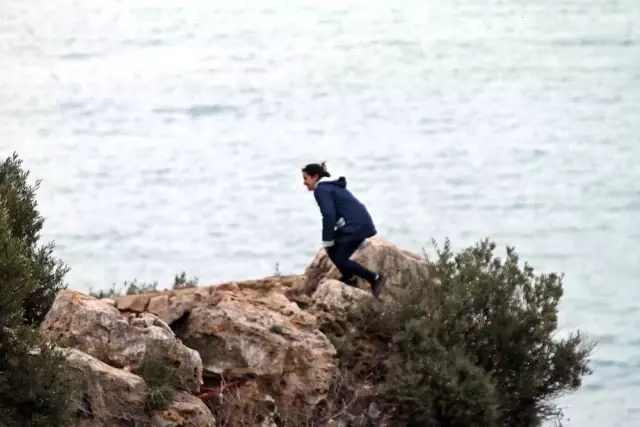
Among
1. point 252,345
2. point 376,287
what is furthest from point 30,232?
point 376,287

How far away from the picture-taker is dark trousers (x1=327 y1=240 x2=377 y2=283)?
1738 centimetres

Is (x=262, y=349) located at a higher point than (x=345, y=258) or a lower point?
lower

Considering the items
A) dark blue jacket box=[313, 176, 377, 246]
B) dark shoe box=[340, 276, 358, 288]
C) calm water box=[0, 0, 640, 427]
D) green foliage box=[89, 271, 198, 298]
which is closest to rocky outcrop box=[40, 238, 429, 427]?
dark shoe box=[340, 276, 358, 288]

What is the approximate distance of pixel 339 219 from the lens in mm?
17391

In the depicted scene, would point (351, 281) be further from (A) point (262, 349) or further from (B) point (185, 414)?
(B) point (185, 414)

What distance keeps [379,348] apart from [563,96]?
65330mm

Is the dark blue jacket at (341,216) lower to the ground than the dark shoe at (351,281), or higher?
higher

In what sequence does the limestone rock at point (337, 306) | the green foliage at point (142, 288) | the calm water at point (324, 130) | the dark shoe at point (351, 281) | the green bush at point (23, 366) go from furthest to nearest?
the calm water at point (324, 130)
the green foliage at point (142, 288)
the dark shoe at point (351, 281)
the limestone rock at point (337, 306)
the green bush at point (23, 366)

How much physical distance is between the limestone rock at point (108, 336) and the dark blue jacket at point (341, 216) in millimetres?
2598

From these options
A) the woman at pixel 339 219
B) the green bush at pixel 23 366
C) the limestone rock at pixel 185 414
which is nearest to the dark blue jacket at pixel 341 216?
the woman at pixel 339 219

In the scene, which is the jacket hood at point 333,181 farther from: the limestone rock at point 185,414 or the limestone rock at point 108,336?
the limestone rock at point 185,414

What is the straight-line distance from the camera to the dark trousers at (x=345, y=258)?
17.4 meters

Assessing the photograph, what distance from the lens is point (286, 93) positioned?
265 ft

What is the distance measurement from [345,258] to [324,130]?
57.7 metres
